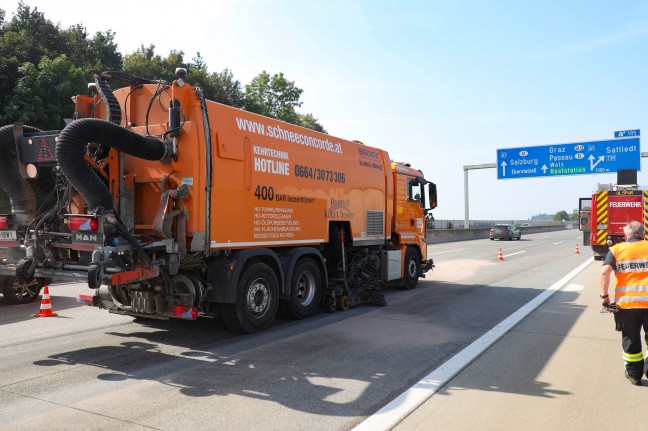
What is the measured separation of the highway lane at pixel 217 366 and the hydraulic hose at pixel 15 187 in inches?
68.9

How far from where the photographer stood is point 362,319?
28.2 ft

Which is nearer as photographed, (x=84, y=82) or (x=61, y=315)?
(x=61, y=315)

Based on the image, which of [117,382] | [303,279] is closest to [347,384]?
[117,382]

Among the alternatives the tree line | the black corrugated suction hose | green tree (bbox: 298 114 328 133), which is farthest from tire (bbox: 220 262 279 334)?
green tree (bbox: 298 114 328 133)

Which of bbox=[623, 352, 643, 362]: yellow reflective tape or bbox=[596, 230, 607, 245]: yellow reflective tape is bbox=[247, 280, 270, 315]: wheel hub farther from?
bbox=[596, 230, 607, 245]: yellow reflective tape

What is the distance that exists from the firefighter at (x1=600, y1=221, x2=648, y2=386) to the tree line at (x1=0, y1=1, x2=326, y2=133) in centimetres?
1820

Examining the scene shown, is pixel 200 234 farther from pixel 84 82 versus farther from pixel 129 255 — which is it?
pixel 84 82

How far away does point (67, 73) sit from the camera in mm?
21469

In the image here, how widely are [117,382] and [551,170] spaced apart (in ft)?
112

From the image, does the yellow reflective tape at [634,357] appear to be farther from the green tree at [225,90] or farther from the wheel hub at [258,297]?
the green tree at [225,90]

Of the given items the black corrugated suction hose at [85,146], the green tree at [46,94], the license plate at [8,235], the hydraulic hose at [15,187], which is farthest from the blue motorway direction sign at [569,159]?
the license plate at [8,235]

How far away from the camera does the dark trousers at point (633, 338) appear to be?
5.16 m

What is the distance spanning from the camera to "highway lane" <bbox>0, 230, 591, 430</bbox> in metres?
4.35

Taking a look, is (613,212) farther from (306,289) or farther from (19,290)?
(19,290)
